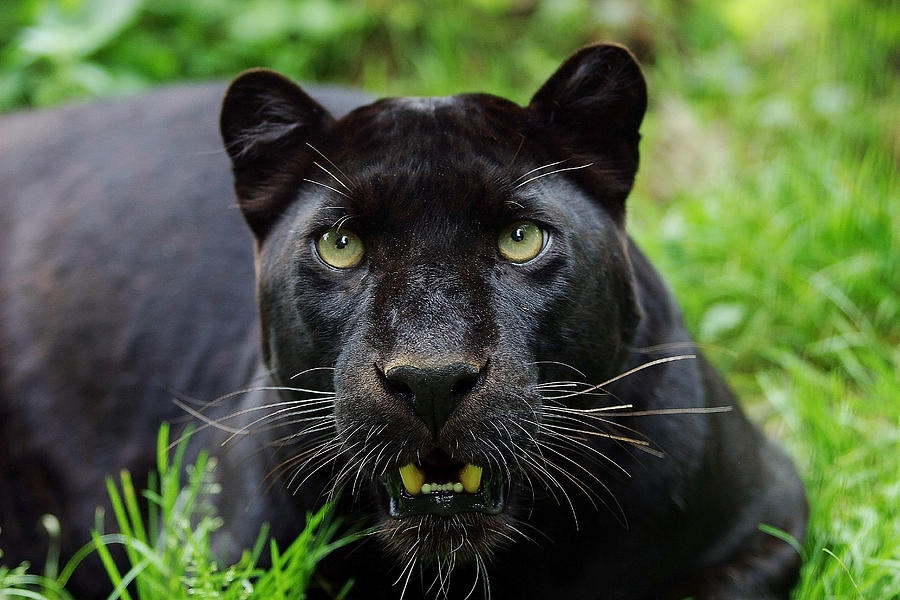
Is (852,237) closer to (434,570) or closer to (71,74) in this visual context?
(434,570)

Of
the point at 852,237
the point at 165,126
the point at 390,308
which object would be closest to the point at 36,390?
the point at 165,126

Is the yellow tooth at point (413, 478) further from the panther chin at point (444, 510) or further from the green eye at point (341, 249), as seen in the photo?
the green eye at point (341, 249)

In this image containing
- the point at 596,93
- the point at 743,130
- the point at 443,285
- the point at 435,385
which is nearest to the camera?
the point at 435,385

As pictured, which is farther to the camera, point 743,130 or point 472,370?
point 743,130

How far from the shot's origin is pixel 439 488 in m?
2.10

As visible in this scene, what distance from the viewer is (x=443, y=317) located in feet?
6.45

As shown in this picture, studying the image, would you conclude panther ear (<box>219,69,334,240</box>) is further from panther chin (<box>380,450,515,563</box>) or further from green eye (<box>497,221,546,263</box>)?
panther chin (<box>380,450,515,563</box>)

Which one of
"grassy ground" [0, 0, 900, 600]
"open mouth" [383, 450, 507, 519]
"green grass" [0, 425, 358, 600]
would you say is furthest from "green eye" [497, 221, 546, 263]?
"grassy ground" [0, 0, 900, 600]

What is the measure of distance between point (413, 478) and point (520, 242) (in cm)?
45

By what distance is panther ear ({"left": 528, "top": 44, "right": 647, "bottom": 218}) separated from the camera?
2279 mm

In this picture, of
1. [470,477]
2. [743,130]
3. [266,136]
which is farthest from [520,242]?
[743,130]

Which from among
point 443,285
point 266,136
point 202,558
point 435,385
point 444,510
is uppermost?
point 266,136

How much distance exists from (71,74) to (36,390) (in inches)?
82.0

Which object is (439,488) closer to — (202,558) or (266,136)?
(202,558)
